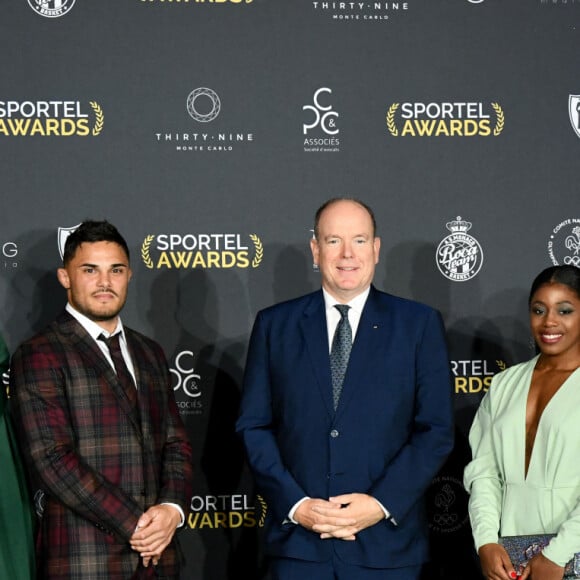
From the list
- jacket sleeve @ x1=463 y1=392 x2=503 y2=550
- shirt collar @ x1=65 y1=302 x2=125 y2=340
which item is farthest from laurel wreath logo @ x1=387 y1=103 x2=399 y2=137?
shirt collar @ x1=65 y1=302 x2=125 y2=340

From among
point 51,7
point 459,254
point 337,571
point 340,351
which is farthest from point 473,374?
point 51,7

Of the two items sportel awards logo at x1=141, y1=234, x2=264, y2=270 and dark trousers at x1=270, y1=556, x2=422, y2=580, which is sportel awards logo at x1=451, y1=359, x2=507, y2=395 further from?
dark trousers at x1=270, y1=556, x2=422, y2=580

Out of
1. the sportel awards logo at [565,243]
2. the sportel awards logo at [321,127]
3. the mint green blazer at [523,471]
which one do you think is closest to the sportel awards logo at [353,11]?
the sportel awards logo at [321,127]

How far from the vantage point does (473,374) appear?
174 inches

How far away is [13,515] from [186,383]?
1109mm

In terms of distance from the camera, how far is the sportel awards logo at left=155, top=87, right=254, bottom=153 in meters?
4.32

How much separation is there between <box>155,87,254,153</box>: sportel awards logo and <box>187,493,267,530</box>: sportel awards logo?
1.54 metres

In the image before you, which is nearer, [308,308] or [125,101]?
[308,308]

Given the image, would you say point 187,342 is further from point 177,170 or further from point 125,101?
point 125,101

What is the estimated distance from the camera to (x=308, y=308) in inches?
136

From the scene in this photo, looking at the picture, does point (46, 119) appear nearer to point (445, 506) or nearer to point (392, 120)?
point (392, 120)

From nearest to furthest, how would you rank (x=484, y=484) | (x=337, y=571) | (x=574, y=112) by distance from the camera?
1. (x=337, y=571)
2. (x=484, y=484)
3. (x=574, y=112)

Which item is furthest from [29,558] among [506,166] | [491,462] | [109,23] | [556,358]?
[506,166]

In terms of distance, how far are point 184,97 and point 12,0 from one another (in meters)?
0.86
